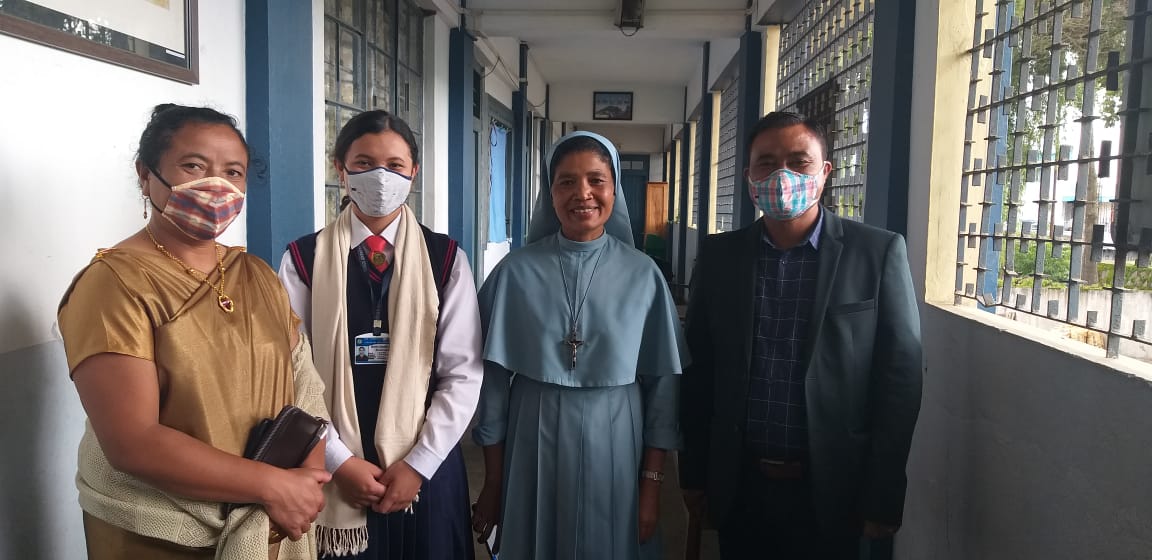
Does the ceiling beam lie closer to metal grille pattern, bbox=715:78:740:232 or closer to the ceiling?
the ceiling

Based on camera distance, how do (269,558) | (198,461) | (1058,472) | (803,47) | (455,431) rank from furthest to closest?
(803,47) < (455,431) < (1058,472) < (269,558) < (198,461)

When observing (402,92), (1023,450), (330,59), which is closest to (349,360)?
(1023,450)

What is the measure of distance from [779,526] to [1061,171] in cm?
105

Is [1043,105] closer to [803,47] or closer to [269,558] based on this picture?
[269,558]

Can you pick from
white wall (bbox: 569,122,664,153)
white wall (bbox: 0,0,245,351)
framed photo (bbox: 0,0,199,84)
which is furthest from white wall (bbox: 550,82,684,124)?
white wall (bbox: 0,0,245,351)

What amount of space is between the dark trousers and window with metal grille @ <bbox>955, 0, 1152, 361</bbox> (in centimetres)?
68

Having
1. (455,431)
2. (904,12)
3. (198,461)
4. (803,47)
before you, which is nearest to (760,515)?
(455,431)

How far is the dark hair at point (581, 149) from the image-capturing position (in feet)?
5.32

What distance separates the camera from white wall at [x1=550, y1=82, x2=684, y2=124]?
35.0 feet

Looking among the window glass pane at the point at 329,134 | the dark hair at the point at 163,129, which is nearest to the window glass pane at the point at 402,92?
the window glass pane at the point at 329,134

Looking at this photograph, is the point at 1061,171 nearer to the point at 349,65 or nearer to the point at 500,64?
the point at 349,65

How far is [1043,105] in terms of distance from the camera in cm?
170

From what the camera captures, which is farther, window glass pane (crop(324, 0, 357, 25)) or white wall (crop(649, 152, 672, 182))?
white wall (crop(649, 152, 672, 182))

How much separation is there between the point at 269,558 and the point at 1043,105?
201cm
